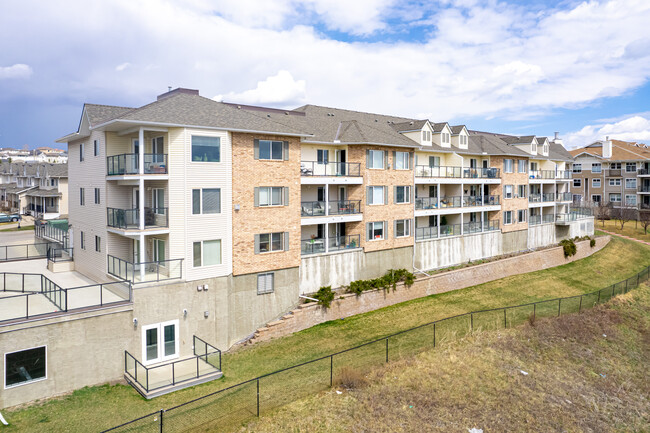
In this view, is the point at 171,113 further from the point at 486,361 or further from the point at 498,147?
the point at 498,147

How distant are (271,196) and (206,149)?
446 cm

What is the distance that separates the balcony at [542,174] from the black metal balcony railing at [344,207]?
2564 cm

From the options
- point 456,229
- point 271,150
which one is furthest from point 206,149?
point 456,229

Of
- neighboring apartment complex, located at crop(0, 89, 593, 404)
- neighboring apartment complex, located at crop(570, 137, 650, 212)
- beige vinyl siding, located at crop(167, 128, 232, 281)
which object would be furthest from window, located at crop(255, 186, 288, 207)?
neighboring apartment complex, located at crop(570, 137, 650, 212)

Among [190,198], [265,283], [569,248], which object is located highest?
[190,198]

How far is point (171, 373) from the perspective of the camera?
19.2 metres

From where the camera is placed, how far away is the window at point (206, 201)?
2192 centimetres

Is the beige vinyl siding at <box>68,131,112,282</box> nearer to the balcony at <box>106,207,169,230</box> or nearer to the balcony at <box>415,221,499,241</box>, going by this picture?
the balcony at <box>106,207,169,230</box>

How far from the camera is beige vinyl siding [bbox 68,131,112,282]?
24125 millimetres

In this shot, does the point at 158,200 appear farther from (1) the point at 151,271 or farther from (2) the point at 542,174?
(2) the point at 542,174

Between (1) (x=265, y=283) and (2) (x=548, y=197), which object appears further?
(2) (x=548, y=197)

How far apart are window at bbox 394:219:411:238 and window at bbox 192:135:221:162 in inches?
586

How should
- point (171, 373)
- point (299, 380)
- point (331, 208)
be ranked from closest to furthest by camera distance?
point (299, 380) < point (171, 373) < point (331, 208)

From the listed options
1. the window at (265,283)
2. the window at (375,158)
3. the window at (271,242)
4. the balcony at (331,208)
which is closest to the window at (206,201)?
the window at (271,242)
